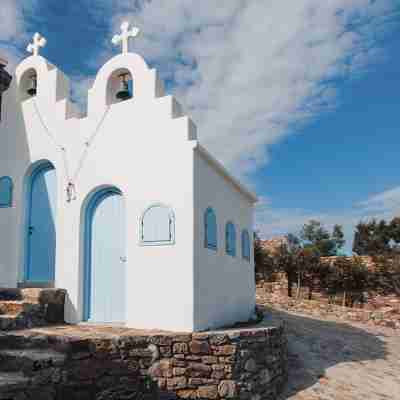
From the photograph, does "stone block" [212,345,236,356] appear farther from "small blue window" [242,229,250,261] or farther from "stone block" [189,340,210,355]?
"small blue window" [242,229,250,261]

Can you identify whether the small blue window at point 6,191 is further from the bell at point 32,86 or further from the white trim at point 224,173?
the white trim at point 224,173

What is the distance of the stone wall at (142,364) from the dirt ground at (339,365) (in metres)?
1.09

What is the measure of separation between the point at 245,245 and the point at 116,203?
13.9 ft

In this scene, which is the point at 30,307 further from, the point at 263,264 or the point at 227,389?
the point at 263,264

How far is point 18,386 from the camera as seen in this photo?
164 inches

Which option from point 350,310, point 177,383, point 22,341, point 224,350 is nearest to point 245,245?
point 224,350

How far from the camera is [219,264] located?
787 centimetres

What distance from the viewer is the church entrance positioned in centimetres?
709

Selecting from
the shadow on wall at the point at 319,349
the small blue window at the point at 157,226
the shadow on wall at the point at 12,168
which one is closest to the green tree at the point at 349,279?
the shadow on wall at the point at 319,349

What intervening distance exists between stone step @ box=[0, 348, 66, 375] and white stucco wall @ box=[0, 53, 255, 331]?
1.84 m

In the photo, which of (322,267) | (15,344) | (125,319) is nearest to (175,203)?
(125,319)

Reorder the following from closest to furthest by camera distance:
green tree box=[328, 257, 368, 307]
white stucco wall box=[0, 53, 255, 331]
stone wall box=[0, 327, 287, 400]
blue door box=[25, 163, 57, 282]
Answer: stone wall box=[0, 327, 287, 400]
white stucco wall box=[0, 53, 255, 331]
blue door box=[25, 163, 57, 282]
green tree box=[328, 257, 368, 307]

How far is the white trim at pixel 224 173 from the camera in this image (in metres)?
6.94

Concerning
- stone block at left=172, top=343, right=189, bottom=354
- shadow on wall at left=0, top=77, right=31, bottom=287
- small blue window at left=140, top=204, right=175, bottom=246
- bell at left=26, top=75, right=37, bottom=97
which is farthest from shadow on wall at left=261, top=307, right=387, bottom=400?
bell at left=26, top=75, right=37, bottom=97
